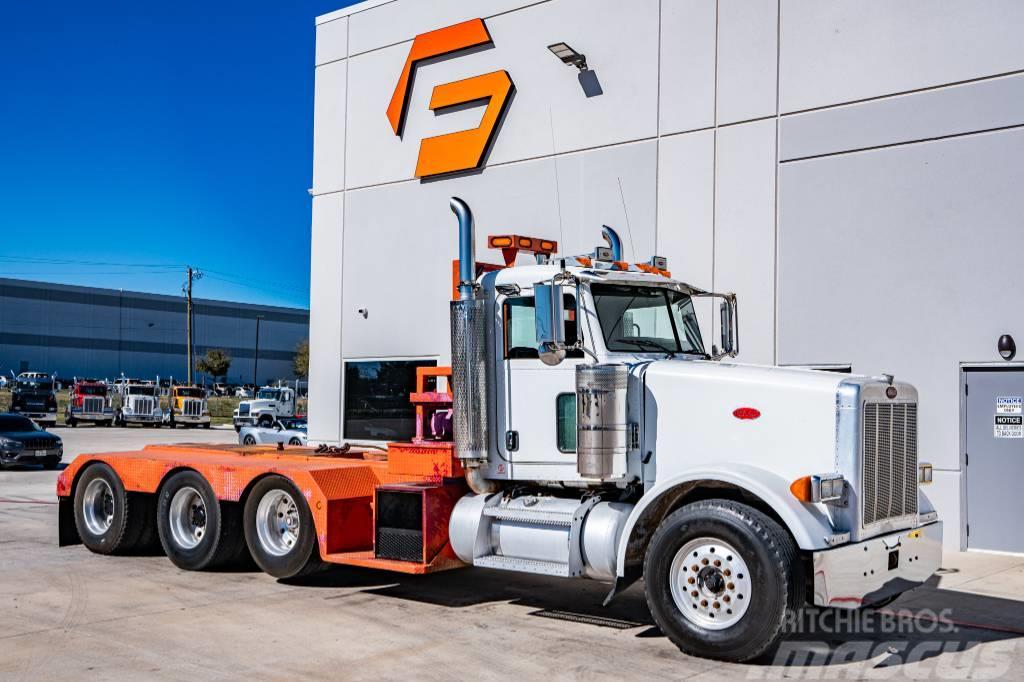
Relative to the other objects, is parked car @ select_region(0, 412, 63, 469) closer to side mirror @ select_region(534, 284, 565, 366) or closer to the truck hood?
side mirror @ select_region(534, 284, 565, 366)

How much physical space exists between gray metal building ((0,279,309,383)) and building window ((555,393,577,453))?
95824 mm

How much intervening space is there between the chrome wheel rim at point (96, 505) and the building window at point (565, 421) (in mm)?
6360

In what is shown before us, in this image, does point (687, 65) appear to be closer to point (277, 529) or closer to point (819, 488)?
point (277, 529)

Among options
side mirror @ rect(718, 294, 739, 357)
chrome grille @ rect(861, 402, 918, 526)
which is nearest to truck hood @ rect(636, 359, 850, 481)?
chrome grille @ rect(861, 402, 918, 526)

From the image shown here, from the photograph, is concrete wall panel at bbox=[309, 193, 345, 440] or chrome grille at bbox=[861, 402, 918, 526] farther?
concrete wall panel at bbox=[309, 193, 345, 440]

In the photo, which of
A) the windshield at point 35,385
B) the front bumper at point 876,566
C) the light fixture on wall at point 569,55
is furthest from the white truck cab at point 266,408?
the front bumper at point 876,566

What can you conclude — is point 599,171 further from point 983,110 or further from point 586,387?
point 586,387

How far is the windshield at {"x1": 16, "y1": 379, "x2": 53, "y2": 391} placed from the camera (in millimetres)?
46906

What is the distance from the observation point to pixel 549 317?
7.95m

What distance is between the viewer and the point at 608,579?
8133 mm

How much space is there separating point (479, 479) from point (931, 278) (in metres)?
7.23

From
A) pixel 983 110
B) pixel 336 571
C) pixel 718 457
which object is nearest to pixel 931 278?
pixel 983 110

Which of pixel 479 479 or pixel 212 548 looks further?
pixel 212 548

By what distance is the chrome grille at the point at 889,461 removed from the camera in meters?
7.35
